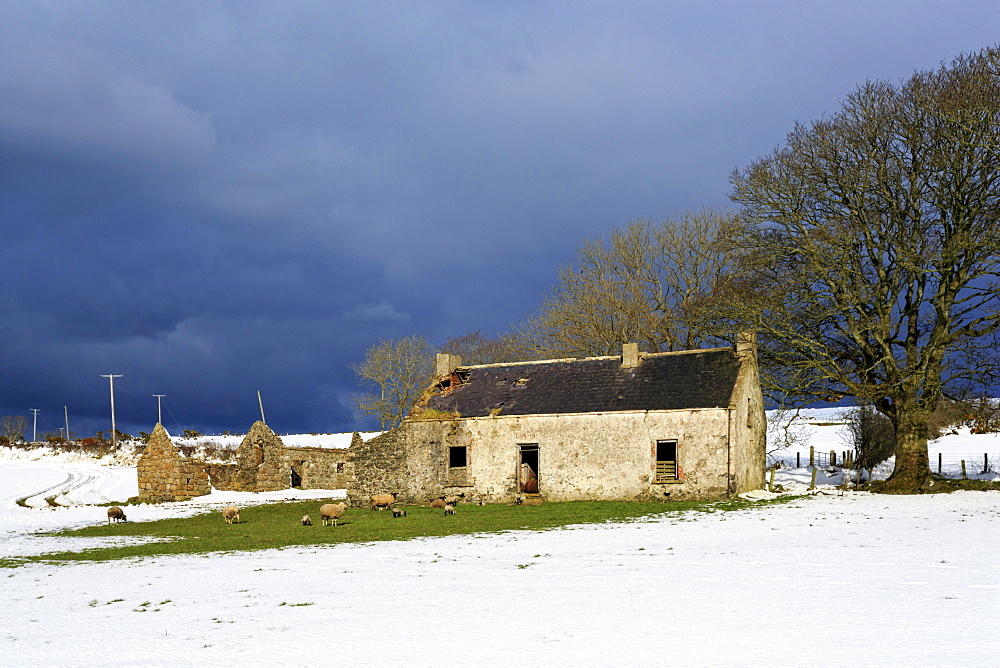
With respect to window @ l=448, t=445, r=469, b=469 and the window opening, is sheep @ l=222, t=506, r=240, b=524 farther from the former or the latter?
the window opening

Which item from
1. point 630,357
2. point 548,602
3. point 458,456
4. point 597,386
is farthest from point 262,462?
point 548,602

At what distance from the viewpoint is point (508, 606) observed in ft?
35.9

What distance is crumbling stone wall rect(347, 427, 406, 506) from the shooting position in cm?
3400

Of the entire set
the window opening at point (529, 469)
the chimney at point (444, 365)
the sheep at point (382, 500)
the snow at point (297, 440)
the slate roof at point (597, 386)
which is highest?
the chimney at point (444, 365)

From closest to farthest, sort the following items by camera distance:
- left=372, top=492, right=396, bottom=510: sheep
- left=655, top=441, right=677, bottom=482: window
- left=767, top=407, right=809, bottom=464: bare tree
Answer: left=655, top=441, right=677, bottom=482: window → left=372, top=492, right=396, bottom=510: sheep → left=767, top=407, right=809, bottom=464: bare tree

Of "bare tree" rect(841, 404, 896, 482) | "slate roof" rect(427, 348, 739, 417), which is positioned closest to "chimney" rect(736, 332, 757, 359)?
"slate roof" rect(427, 348, 739, 417)

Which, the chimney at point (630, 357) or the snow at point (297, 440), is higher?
the chimney at point (630, 357)

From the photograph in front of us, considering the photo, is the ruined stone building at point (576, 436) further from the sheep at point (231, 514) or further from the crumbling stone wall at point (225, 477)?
the sheep at point (231, 514)

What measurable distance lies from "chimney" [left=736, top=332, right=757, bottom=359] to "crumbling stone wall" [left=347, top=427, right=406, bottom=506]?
47.4 ft

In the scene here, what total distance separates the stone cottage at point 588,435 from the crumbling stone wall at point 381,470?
1.7 inches

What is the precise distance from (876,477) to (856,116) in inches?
762

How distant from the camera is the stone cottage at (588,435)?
29531 mm

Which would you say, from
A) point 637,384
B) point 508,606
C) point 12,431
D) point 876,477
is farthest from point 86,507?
point 12,431

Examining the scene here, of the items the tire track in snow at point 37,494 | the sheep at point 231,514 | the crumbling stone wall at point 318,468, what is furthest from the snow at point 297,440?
the sheep at point 231,514
